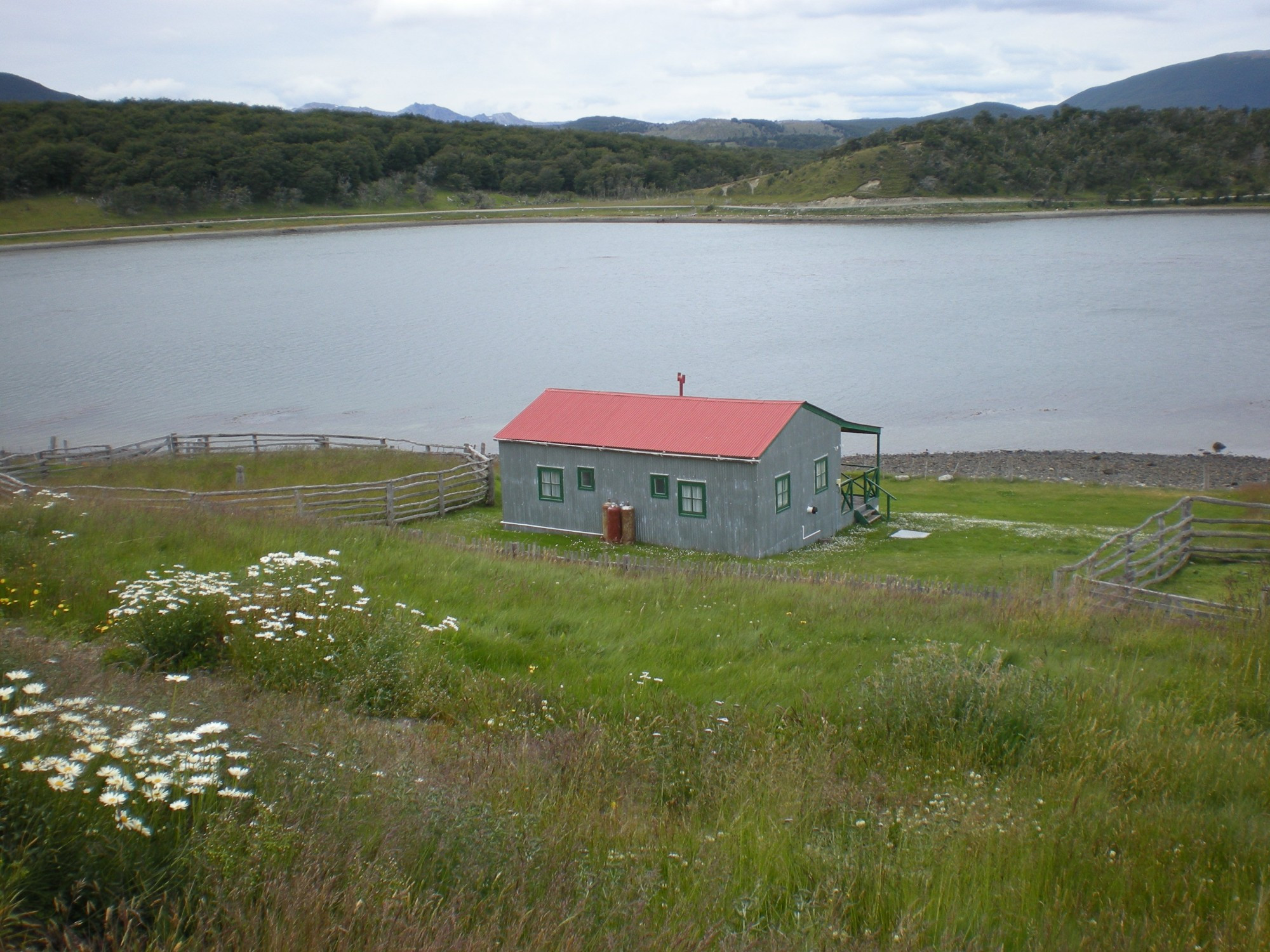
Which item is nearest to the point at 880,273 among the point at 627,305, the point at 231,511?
the point at 627,305

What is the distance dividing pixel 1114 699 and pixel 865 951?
470 cm

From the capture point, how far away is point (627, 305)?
3452 inches

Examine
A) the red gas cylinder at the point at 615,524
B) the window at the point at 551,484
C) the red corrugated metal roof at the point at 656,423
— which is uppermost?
the red corrugated metal roof at the point at 656,423

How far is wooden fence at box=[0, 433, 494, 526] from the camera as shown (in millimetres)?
21891

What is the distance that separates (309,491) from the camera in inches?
1009

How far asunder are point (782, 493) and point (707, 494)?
1838 mm

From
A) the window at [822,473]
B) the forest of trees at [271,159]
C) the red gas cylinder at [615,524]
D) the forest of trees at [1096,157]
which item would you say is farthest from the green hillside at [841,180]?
A: the red gas cylinder at [615,524]

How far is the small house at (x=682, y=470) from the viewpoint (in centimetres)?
2211

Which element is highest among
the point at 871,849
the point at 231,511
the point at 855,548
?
the point at 871,849

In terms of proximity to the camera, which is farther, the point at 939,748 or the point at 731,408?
the point at 731,408

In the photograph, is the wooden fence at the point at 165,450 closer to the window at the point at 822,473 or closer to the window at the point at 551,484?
the window at the point at 551,484

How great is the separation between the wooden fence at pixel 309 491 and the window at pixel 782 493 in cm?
968

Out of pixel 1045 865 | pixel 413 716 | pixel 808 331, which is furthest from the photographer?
pixel 808 331

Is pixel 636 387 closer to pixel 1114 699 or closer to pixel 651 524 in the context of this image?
pixel 651 524
